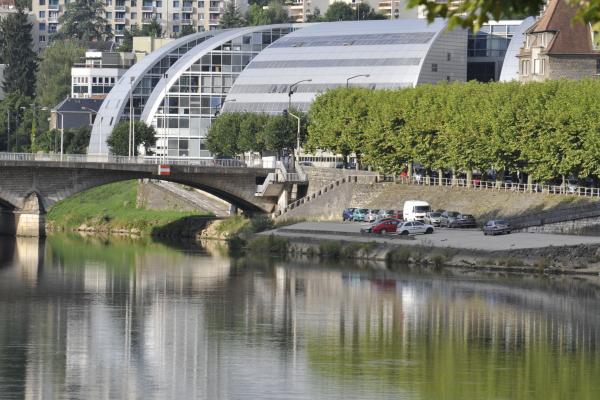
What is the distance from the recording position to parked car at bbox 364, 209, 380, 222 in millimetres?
131050

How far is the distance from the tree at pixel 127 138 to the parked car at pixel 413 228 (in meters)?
72.5

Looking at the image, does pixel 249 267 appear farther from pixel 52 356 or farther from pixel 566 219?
pixel 52 356

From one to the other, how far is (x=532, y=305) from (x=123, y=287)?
24031 millimetres

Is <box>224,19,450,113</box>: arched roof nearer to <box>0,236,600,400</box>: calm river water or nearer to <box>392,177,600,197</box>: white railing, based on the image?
<box>392,177,600,197</box>: white railing

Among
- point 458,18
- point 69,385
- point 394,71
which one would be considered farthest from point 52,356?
point 394,71

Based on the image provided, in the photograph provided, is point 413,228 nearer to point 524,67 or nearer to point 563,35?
point 563,35

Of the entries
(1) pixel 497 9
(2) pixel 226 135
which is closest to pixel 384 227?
(2) pixel 226 135

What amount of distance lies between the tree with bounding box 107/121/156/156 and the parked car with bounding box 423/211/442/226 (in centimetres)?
6746

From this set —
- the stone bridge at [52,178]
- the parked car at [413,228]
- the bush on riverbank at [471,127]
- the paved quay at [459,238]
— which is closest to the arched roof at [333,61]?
the bush on riverbank at [471,127]

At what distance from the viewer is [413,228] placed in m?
119

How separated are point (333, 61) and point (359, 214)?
55250 millimetres

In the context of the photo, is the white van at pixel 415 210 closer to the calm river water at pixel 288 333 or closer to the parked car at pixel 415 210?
the parked car at pixel 415 210

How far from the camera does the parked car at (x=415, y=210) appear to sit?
418 ft

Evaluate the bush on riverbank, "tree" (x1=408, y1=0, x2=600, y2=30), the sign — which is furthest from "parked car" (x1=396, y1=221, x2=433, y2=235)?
"tree" (x1=408, y1=0, x2=600, y2=30)
